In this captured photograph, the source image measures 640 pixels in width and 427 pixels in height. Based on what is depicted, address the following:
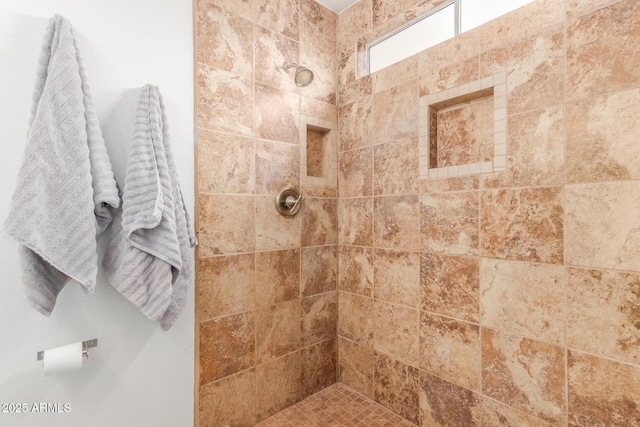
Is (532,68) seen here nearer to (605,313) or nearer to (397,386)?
(605,313)

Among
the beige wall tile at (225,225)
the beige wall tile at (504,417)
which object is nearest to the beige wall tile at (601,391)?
the beige wall tile at (504,417)

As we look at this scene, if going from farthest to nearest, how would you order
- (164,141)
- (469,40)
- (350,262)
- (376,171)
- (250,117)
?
1. (350,262)
2. (376,171)
3. (250,117)
4. (469,40)
5. (164,141)

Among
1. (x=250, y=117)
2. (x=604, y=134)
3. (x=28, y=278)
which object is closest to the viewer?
(x=28, y=278)

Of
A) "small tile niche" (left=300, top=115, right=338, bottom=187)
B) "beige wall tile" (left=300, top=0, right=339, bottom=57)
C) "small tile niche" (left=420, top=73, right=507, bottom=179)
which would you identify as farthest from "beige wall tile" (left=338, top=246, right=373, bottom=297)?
"beige wall tile" (left=300, top=0, right=339, bottom=57)

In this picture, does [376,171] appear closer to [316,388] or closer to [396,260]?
[396,260]

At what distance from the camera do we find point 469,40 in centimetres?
128

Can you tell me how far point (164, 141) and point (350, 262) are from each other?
3.69 feet

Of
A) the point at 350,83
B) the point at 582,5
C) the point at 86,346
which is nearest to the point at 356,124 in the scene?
the point at 350,83

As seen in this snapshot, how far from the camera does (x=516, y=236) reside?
1.15 m

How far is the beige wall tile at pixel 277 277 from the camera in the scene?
4.87 ft

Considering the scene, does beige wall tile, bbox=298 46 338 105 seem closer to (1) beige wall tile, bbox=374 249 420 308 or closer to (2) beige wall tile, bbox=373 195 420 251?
(2) beige wall tile, bbox=373 195 420 251

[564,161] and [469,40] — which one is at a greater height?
[469,40]

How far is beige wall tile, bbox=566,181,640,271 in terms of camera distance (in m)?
0.93

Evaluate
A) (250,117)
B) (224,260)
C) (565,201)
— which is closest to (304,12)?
(250,117)
